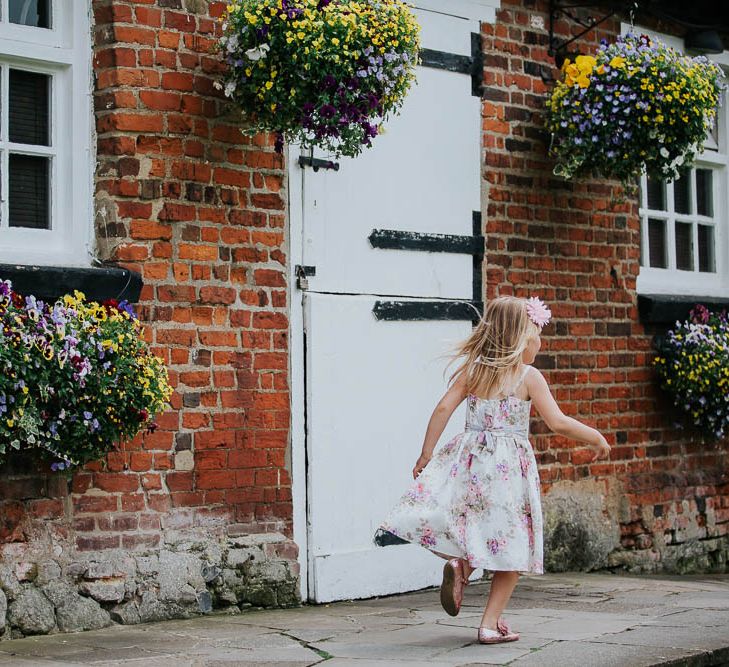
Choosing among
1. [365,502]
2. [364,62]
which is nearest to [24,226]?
[364,62]

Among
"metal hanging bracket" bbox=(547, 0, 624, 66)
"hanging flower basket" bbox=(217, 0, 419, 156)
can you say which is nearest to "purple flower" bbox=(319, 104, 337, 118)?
"hanging flower basket" bbox=(217, 0, 419, 156)

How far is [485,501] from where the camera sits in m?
5.25

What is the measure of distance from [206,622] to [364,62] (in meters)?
2.56

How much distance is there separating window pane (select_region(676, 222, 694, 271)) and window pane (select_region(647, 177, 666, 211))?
0.66 feet

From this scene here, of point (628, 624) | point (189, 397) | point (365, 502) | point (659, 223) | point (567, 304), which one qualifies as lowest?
point (628, 624)

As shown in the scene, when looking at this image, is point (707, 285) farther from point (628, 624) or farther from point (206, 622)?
point (206, 622)

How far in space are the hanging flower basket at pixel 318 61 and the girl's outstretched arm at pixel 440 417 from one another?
1.38 meters

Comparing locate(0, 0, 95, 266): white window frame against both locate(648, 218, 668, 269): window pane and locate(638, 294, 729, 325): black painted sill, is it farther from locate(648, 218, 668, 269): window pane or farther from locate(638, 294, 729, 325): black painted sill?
locate(648, 218, 668, 269): window pane

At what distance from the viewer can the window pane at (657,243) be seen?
8.84m

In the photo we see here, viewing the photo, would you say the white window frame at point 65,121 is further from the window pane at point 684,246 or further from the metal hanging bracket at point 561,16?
the window pane at point 684,246

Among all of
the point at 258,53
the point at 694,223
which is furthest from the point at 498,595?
the point at 694,223

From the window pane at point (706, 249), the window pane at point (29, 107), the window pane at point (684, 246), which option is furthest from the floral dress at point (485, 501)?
the window pane at point (706, 249)

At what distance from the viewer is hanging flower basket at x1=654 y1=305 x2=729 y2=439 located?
8281 millimetres

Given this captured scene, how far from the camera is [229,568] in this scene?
6242mm
